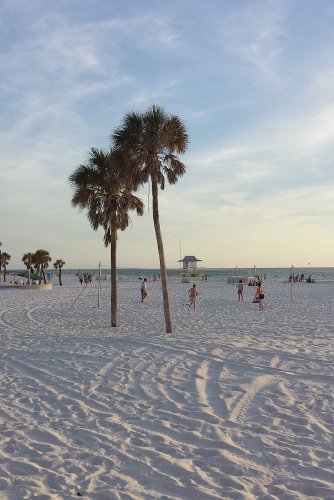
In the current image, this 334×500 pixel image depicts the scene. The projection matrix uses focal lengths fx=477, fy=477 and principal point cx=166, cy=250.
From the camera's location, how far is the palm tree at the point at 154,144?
14.2 metres

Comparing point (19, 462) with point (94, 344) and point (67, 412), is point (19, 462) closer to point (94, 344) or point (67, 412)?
point (67, 412)

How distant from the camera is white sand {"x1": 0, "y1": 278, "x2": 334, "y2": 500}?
4902 mm

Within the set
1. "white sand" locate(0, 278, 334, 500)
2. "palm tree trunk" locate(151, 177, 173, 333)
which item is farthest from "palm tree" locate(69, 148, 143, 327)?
"white sand" locate(0, 278, 334, 500)

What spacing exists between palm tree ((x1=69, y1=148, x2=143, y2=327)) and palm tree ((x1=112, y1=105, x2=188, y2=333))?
177cm

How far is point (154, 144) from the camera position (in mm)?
14461

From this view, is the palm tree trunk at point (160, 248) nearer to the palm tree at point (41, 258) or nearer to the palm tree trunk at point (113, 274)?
the palm tree trunk at point (113, 274)

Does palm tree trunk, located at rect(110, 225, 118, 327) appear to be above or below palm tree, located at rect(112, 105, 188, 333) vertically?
below

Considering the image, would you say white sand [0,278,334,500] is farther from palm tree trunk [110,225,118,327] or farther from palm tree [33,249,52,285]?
palm tree [33,249,52,285]

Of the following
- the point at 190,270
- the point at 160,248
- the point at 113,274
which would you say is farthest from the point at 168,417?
the point at 190,270

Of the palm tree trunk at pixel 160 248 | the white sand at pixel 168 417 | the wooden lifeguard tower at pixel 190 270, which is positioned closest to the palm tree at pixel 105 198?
the palm tree trunk at pixel 160 248

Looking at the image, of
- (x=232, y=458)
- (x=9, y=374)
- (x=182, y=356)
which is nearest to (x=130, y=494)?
(x=232, y=458)

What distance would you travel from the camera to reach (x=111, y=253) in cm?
1711

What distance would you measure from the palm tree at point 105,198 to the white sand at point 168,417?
14.3 ft

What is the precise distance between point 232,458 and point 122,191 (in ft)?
41.4
